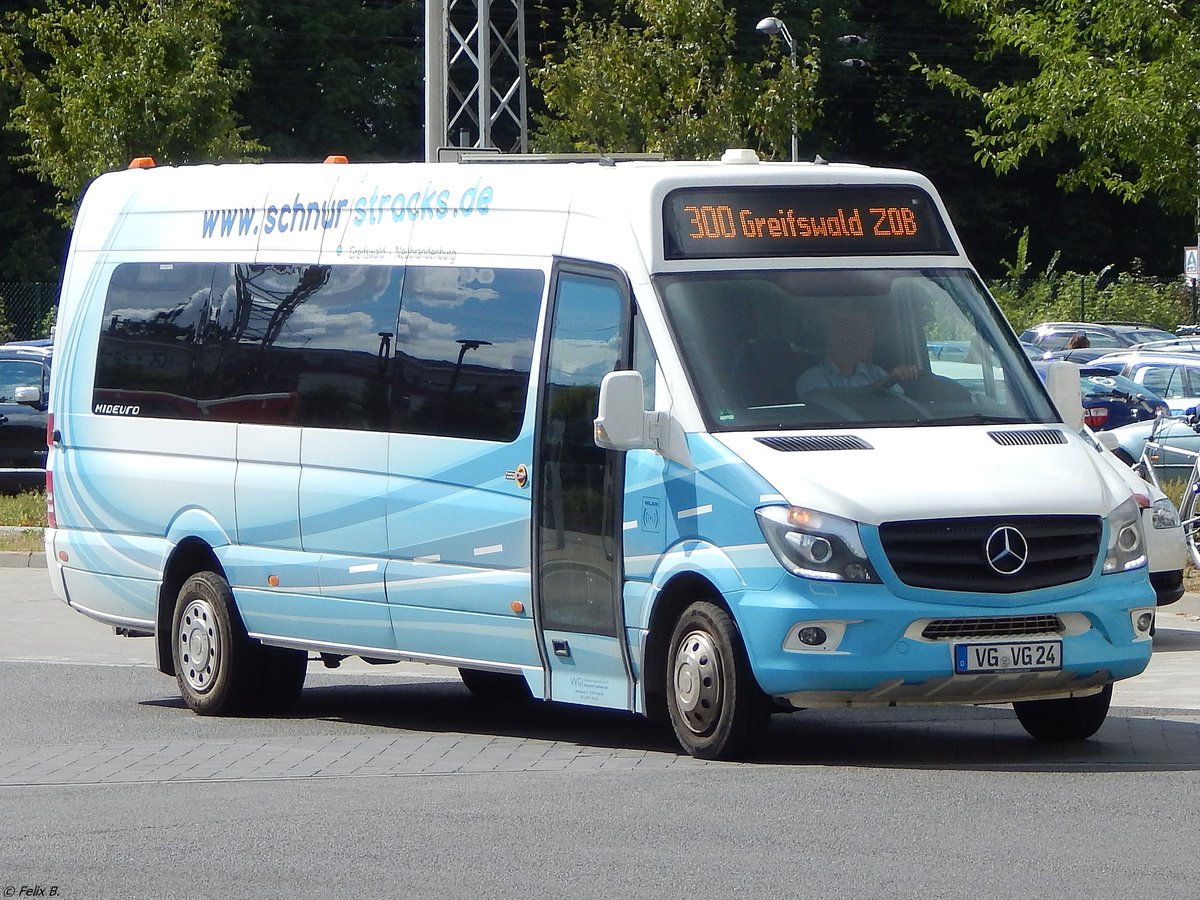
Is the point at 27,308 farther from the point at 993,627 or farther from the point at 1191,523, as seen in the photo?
the point at 993,627

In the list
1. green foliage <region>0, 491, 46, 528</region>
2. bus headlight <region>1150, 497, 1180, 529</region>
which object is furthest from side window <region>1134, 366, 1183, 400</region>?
bus headlight <region>1150, 497, 1180, 529</region>

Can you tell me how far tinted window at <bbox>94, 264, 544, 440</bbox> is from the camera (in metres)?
10.4

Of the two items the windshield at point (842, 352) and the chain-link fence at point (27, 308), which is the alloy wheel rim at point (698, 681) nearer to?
the windshield at point (842, 352)

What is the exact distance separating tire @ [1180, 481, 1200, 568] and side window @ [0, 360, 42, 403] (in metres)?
16.1

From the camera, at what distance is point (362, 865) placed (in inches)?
277

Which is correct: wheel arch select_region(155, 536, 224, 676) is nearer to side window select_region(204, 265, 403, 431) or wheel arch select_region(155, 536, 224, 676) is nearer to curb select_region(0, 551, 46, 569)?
side window select_region(204, 265, 403, 431)

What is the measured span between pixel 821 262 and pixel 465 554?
6.68ft

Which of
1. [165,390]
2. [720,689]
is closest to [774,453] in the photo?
[720,689]

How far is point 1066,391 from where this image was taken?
10.2 meters

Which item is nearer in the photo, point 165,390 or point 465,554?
point 465,554

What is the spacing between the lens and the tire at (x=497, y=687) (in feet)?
41.2

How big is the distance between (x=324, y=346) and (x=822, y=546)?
11.4 feet

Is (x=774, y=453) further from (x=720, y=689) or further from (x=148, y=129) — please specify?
(x=148, y=129)

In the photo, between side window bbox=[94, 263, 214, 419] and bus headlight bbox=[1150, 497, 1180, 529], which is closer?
side window bbox=[94, 263, 214, 419]
